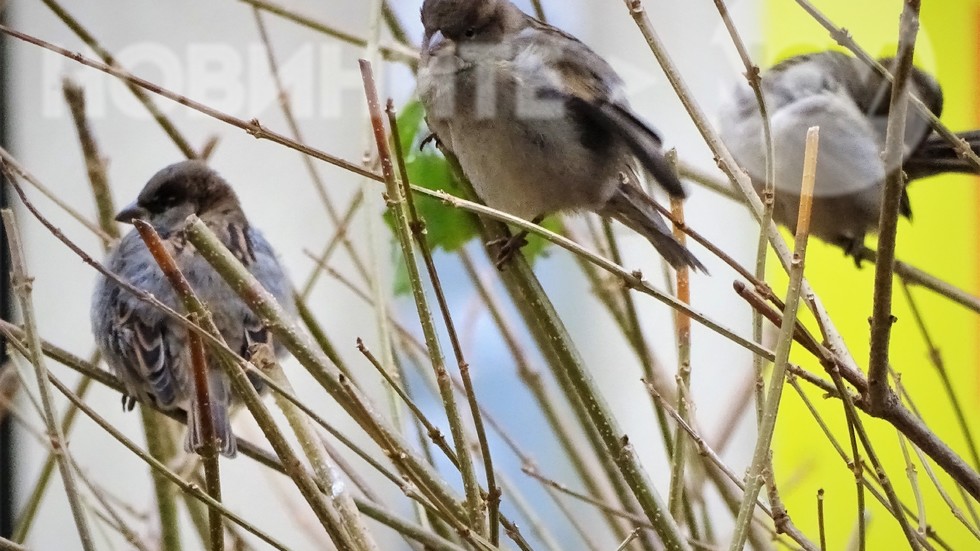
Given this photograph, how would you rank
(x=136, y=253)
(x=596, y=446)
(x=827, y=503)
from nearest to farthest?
(x=596, y=446) → (x=136, y=253) → (x=827, y=503)

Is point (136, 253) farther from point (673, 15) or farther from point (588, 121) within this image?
point (673, 15)

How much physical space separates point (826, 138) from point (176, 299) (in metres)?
0.74

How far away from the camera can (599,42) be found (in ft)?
3.40

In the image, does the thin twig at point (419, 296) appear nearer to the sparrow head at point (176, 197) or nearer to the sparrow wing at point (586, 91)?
the sparrow wing at point (586, 91)

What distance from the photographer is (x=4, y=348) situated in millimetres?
1201

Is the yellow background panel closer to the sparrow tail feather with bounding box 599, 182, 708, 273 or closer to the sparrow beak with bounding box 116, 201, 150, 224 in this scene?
the sparrow tail feather with bounding box 599, 182, 708, 273

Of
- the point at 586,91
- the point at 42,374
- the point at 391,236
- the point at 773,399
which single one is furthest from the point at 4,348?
the point at 773,399

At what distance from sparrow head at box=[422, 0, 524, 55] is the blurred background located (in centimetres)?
6

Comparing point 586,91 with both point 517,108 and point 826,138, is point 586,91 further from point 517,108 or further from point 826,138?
point 826,138

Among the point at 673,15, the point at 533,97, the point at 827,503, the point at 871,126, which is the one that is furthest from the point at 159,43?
the point at 827,503

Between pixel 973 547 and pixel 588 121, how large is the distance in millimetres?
548

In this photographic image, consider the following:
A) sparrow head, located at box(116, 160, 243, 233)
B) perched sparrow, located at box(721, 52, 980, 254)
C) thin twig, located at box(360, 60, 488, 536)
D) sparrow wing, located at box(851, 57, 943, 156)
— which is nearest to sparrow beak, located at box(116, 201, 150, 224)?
sparrow head, located at box(116, 160, 243, 233)

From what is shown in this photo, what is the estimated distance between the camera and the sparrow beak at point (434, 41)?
0.87m

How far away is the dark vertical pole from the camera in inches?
48.2
